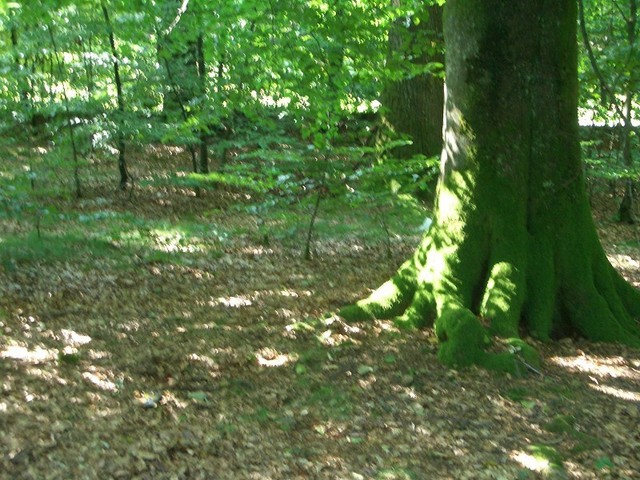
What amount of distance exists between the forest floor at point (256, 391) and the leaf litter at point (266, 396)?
0.01 m

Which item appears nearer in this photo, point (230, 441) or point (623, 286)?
point (230, 441)

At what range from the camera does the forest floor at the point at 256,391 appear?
4219 millimetres

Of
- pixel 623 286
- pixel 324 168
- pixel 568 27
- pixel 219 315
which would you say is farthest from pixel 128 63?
pixel 623 286

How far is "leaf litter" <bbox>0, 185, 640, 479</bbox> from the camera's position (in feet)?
13.8

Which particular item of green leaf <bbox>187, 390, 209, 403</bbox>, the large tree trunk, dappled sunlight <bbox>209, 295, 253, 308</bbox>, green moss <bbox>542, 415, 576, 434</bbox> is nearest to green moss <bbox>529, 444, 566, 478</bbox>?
green moss <bbox>542, 415, 576, 434</bbox>

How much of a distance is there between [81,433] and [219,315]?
2630mm

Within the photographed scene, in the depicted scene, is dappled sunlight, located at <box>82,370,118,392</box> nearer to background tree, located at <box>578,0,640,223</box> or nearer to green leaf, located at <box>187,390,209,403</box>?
green leaf, located at <box>187,390,209,403</box>

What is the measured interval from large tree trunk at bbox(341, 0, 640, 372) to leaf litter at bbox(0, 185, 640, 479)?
0.42 metres

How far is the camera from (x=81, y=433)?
4.21 meters

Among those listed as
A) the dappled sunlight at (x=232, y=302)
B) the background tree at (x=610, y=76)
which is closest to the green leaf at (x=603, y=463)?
the dappled sunlight at (x=232, y=302)

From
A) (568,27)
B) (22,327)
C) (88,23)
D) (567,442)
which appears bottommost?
(567,442)

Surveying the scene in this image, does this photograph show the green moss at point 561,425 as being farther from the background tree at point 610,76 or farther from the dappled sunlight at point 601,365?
the background tree at point 610,76

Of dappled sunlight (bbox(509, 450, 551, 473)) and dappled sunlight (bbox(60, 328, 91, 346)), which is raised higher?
dappled sunlight (bbox(60, 328, 91, 346))

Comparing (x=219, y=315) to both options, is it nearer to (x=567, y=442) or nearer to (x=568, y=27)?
(x=567, y=442)
